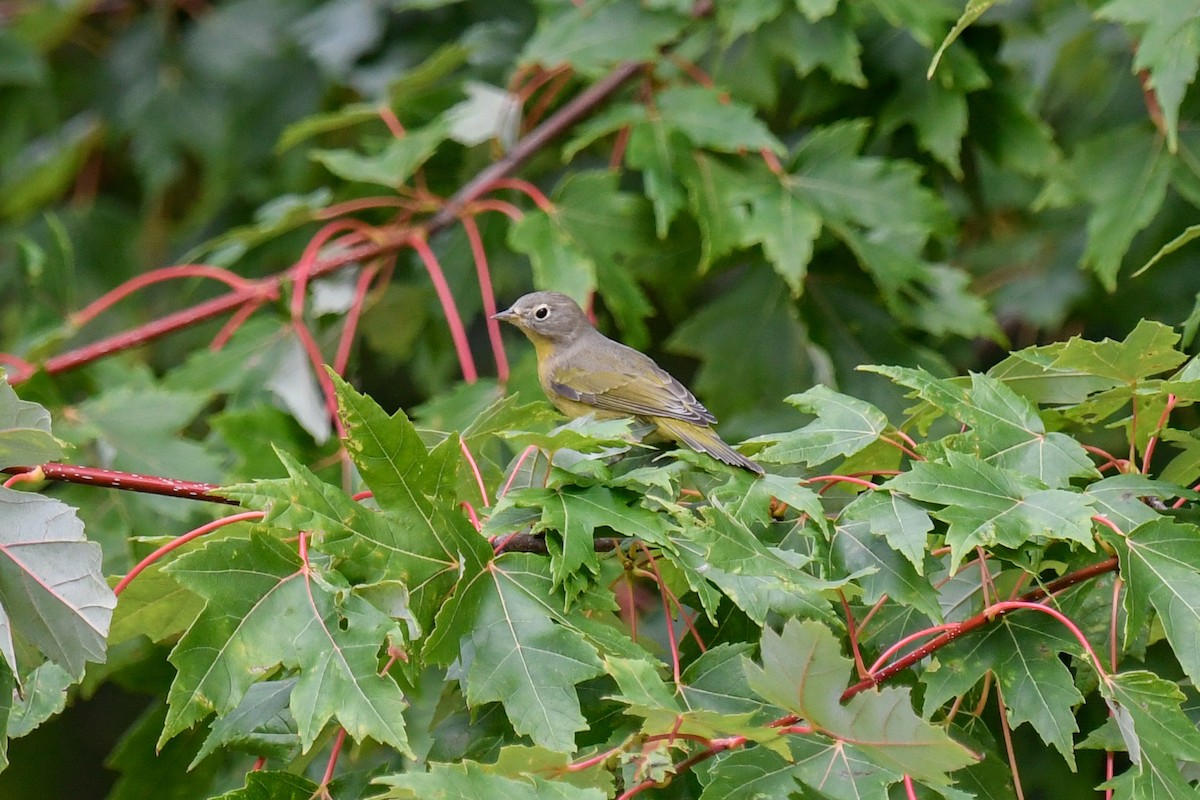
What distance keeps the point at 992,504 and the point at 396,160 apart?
2599mm

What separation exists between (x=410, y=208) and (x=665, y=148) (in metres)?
0.91

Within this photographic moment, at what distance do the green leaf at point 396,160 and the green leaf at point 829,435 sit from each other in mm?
2073

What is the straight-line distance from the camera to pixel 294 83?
19.6 ft

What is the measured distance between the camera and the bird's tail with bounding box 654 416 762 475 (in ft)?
8.09

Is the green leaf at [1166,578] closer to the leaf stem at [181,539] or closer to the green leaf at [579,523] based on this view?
the green leaf at [579,523]

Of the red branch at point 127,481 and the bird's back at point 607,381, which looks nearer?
the red branch at point 127,481

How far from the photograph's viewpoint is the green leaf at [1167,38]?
3.23m

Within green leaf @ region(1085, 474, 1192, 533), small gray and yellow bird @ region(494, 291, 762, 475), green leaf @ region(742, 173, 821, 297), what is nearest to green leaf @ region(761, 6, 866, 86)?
green leaf @ region(742, 173, 821, 297)

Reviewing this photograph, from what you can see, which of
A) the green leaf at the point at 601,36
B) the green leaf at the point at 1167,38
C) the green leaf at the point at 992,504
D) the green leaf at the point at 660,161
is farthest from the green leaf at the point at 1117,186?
the green leaf at the point at 992,504

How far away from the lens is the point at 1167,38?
325 centimetres

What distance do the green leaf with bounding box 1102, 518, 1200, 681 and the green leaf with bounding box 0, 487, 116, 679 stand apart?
5.36 feet

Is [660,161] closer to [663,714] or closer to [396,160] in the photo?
[396,160]

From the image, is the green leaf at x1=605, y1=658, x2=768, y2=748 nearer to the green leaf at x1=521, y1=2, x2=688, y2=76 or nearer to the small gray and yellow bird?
the small gray and yellow bird

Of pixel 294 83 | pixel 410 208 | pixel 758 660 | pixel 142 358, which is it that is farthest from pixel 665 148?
pixel 142 358
